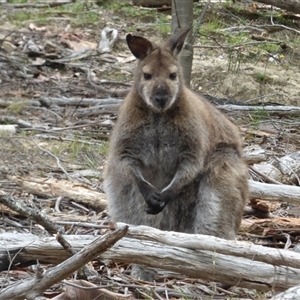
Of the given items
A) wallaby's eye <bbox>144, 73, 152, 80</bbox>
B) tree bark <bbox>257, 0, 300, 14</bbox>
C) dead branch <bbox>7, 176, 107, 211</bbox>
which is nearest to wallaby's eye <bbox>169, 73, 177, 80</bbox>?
wallaby's eye <bbox>144, 73, 152, 80</bbox>

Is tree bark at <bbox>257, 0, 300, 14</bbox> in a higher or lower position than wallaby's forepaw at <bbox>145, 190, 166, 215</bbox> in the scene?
higher

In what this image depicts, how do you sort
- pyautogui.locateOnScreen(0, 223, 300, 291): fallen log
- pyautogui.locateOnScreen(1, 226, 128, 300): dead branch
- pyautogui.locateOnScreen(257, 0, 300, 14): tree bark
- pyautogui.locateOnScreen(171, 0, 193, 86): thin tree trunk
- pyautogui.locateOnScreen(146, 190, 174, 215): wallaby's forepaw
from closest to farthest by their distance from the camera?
pyautogui.locateOnScreen(1, 226, 128, 300): dead branch < pyautogui.locateOnScreen(0, 223, 300, 291): fallen log < pyautogui.locateOnScreen(146, 190, 174, 215): wallaby's forepaw < pyautogui.locateOnScreen(171, 0, 193, 86): thin tree trunk < pyautogui.locateOnScreen(257, 0, 300, 14): tree bark

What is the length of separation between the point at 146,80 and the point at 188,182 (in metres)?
0.70

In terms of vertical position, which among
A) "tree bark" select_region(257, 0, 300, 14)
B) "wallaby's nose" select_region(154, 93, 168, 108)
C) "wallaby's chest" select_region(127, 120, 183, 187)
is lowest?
"wallaby's chest" select_region(127, 120, 183, 187)

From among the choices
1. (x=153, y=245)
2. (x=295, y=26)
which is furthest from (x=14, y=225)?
(x=295, y=26)

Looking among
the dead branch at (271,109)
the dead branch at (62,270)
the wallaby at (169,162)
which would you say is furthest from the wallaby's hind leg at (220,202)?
the dead branch at (271,109)

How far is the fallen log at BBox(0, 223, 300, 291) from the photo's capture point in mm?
3445

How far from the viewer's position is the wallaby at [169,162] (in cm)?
466

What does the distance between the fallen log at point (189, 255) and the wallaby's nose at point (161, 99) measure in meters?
1.20

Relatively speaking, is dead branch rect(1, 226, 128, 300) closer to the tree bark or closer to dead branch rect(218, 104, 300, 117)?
dead branch rect(218, 104, 300, 117)

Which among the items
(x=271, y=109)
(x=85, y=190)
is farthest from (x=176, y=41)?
(x=271, y=109)

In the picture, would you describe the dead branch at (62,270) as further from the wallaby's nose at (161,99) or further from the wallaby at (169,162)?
the wallaby's nose at (161,99)

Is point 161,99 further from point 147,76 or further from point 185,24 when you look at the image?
point 185,24

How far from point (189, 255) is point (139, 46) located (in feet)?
5.79
